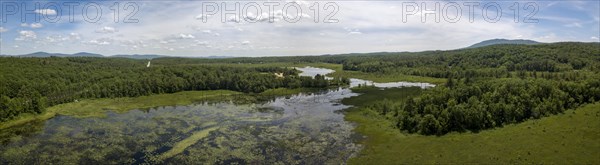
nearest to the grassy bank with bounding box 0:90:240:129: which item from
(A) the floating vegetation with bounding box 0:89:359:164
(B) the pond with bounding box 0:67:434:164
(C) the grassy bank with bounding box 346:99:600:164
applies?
(A) the floating vegetation with bounding box 0:89:359:164

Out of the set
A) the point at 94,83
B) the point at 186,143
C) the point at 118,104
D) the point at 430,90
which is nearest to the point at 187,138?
the point at 186,143

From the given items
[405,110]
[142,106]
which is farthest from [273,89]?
[405,110]

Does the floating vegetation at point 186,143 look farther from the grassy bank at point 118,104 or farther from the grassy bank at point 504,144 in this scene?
the grassy bank at point 118,104

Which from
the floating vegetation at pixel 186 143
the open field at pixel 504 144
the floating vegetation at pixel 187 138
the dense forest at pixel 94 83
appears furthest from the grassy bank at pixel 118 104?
the open field at pixel 504 144

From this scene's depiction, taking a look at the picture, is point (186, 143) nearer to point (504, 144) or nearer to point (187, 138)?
point (187, 138)

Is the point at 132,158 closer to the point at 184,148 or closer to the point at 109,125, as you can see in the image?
the point at 184,148

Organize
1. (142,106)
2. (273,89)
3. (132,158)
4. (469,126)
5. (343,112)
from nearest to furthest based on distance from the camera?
1. (132,158)
2. (469,126)
3. (343,112)
4. (142,106)
5. (273,89)
